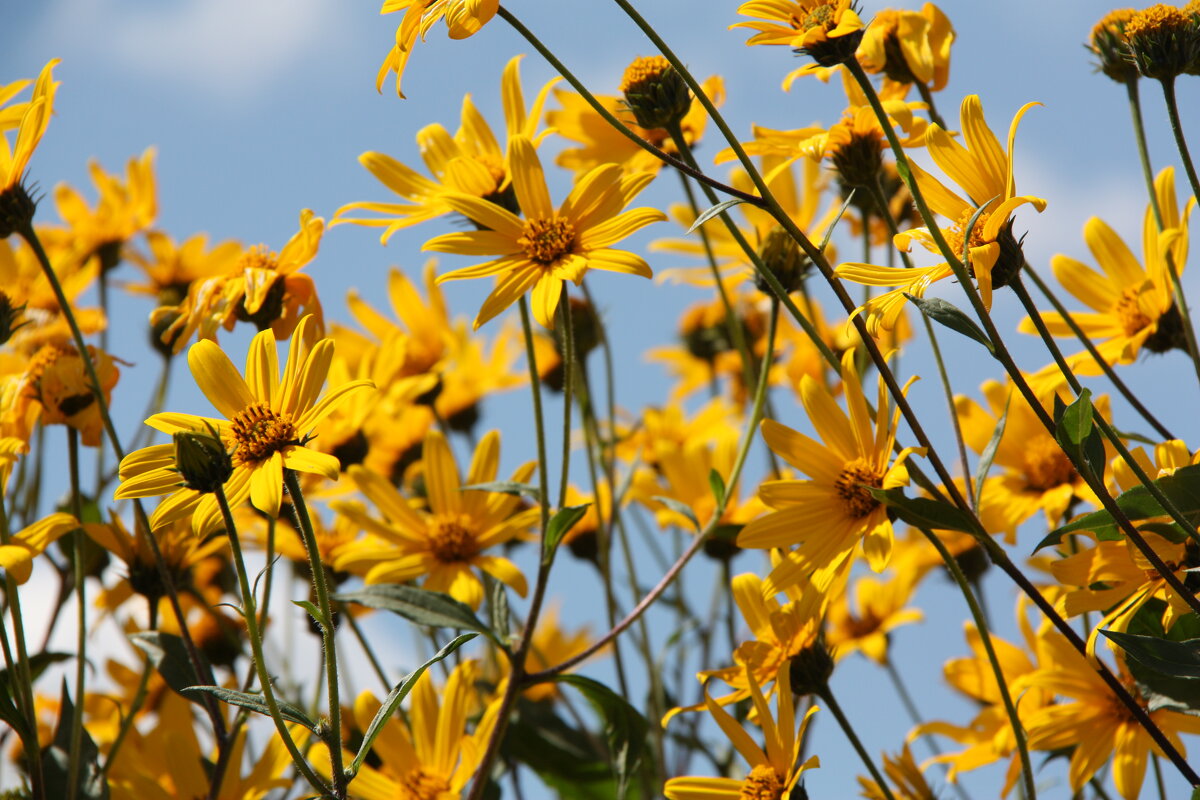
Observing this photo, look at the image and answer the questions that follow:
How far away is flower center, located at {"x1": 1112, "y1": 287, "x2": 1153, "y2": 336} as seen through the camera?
1.60 metres

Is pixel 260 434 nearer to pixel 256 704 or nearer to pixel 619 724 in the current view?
pixel 256 704

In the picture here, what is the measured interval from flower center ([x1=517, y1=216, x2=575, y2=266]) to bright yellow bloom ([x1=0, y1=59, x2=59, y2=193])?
0.57 metres

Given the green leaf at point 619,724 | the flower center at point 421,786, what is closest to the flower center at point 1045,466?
the green leaf at point 619,724

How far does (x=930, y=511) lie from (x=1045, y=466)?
544 millimetres

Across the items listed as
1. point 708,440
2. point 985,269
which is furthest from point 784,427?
point 708,440

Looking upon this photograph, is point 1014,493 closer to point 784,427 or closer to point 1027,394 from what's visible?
point 784,427

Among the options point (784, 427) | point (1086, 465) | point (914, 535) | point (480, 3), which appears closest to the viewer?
point (1086, 465)

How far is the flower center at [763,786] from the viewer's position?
1.33m

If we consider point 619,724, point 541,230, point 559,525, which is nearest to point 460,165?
point 541,230

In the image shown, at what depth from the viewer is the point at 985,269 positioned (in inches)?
41.8

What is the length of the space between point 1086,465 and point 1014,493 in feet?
2.01

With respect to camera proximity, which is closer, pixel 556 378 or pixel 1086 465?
pixel 1086 465

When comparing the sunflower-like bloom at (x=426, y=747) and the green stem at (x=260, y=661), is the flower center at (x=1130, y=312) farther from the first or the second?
the green stem at (x=260, y=661)

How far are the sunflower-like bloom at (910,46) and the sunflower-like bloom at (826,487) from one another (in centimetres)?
43
